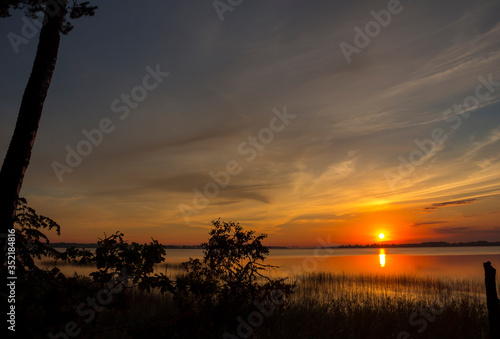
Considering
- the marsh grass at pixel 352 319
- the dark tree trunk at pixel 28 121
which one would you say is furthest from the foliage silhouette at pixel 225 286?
the dark tree trunk at pixel 28 121

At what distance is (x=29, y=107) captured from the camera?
24.2 feet

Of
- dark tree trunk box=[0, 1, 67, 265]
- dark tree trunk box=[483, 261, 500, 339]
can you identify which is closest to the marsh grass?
dark tree trunk box=[0, 1, 67, 265]

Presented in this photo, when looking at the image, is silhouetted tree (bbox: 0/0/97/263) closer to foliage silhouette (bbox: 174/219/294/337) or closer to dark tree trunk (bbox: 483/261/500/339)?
foliage silhouette (bbox: 174/219/294/337)

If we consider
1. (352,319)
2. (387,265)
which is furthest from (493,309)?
(387,265)

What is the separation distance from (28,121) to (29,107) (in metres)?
0.33

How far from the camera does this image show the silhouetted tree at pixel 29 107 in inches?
261

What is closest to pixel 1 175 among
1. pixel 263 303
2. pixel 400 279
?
pixel 263 303

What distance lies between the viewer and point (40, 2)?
8969 millimetres

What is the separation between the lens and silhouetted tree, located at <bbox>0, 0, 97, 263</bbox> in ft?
21.7

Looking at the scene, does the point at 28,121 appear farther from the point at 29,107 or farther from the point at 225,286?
the point at 225,286

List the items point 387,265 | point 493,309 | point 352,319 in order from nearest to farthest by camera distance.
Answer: point 493,309 → point 352,319 → point 387,265

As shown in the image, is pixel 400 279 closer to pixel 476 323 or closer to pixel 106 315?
pixel 476 323

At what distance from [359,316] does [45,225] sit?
41.4 ft

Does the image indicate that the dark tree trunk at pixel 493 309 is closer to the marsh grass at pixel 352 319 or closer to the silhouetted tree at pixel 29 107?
the marsh grass at pixel 352 319
